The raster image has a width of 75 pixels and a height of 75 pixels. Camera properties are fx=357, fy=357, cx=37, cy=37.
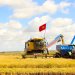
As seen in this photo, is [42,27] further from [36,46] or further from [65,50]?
[65,50]

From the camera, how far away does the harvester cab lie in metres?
53.4

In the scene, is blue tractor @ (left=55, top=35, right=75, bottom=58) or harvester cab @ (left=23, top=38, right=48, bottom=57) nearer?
harvester cab @ (left=23, top=38, right=48, bottom=57)

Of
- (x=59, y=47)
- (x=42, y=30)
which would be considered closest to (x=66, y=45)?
(x=59, y=47)

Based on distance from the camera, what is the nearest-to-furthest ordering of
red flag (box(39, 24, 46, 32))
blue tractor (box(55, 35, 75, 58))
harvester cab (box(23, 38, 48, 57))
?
1. harvester cab (box(23, 38, 48, 57))
2. red flag (box(39, 24, 46, 32))
3. blue tractor (box(55, 35, 75, 58))

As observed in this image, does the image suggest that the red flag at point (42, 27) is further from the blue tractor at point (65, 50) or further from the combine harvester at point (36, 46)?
the blue tractor at point (65, 50)

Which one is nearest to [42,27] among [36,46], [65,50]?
[36,46]

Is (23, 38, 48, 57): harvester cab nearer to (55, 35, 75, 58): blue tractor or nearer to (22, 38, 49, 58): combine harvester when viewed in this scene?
(22, 38, 49, 58): combine harvester

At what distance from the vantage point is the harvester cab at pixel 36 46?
53438 mm

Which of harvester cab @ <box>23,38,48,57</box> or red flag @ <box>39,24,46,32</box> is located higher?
red flag @ <box>39,24,46,32</box>

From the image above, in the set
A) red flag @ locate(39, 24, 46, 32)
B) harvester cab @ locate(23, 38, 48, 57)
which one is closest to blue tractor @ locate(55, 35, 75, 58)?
harvester cab @ locate(23, 38, 48, 57)

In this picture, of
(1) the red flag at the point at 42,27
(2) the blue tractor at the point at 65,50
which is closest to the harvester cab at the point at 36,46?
(1) the red flag at the point at 42,27

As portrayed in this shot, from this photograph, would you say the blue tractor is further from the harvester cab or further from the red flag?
the red flag

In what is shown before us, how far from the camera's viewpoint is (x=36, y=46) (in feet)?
177

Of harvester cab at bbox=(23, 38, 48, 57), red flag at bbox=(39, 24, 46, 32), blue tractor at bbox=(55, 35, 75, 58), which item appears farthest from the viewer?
blue tractor at bbox=(55, 35, 75, 58)
